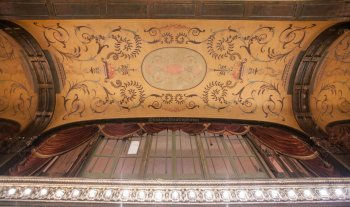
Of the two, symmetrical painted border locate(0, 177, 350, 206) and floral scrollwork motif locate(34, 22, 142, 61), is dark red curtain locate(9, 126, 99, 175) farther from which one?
floral scrollwork motif locate(34, 22, 142, 61)

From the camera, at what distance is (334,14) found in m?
3.81

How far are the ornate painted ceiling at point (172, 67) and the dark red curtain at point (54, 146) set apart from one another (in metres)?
0.33

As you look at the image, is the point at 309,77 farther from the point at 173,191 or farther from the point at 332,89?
the point at 173,191

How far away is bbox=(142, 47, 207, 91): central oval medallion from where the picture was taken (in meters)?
4.77

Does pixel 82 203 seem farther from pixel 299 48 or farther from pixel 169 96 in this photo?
pixel 299 48

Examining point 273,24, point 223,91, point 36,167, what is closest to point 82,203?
point 36,167

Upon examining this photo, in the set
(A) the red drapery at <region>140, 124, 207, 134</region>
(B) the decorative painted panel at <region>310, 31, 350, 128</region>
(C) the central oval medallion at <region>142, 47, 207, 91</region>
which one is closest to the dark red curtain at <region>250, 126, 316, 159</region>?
(B) the decorative painted panel at <region>310, 31, 350, 128</region>

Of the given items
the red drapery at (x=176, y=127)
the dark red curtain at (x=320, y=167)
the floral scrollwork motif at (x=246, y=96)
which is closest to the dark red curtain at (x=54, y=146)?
the red drapery at (x=176, y=127)

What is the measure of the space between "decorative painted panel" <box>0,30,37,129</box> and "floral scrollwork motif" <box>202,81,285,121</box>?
3.32 metres

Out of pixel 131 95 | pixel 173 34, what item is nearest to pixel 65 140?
pixel 131 95

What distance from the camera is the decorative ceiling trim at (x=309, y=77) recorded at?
4293mm

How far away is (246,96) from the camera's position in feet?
16.9

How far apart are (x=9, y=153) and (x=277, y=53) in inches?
186

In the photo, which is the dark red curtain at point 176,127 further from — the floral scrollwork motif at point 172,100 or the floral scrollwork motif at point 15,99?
the floral scrollwork motif at point 15,99
